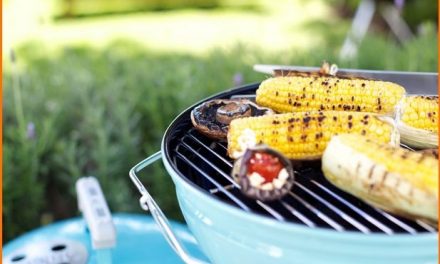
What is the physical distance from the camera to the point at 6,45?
4586 millimetres

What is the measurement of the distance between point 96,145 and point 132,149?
0.13m

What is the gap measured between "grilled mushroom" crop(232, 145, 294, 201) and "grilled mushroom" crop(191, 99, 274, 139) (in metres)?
0.25

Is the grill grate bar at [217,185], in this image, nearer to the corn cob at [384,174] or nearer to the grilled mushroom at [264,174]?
the grilled mushroom at [264,174]

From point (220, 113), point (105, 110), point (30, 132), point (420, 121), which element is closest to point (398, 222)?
point (420, 121)

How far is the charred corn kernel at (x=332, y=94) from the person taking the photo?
1233mm

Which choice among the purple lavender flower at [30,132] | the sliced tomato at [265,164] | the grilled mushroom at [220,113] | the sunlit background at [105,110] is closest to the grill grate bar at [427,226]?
the sliced tomato at [265,164]

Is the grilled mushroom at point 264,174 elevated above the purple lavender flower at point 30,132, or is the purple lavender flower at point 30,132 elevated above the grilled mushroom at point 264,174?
the grilled mushroom at point 264,174

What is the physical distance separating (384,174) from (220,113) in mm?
403

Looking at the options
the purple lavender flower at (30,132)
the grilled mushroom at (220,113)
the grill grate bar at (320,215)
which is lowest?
the purple lavender flower at (30,132)

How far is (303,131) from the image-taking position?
111 centimetres

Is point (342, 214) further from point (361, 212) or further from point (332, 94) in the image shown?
point (332, 94)

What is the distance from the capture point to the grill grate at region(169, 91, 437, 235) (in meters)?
1.01

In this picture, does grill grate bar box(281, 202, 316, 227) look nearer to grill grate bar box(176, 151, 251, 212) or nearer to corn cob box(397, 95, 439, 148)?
grill grate bar box(176, 151, 251, 212)

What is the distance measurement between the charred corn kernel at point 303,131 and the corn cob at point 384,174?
6cm
